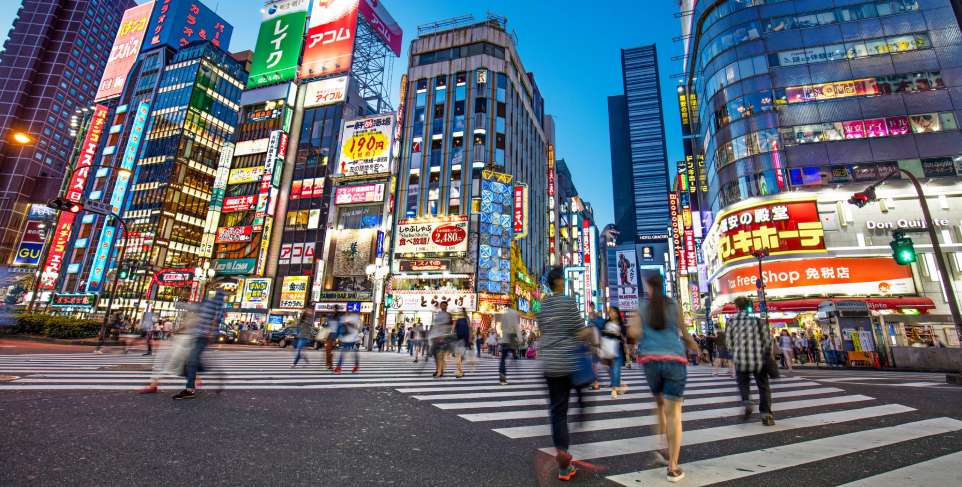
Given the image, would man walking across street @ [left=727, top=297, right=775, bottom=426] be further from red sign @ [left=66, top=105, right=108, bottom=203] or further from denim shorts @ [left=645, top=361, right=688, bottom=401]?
red sign @ [left=66, top=105, right=108, bottom=203]

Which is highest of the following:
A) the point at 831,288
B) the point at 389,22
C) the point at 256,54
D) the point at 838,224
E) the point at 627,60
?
→ the point at 627,60

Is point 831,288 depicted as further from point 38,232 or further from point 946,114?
point 38,232

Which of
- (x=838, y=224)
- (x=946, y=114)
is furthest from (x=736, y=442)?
(x=946, y=114)

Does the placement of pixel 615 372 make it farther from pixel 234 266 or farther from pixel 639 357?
pixel 234 266

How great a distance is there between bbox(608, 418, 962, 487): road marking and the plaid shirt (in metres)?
1.23

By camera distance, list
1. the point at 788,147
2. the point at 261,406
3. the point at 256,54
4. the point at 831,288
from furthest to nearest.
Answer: the point at 256,54 < the point at 788,147 < the point at 831,288 < the point at 261,406

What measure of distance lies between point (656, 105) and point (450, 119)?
157 metres

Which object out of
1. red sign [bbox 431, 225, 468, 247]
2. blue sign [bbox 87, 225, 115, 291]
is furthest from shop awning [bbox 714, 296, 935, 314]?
blue sign [bbox 87, 225, 115, 291]

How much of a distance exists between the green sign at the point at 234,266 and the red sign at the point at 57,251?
2108 cm

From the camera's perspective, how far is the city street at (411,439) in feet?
9.81

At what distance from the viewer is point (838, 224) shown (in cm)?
2583

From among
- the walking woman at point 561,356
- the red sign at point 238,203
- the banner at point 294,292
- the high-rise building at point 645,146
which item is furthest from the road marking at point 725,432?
the high-rise building at point 645,146

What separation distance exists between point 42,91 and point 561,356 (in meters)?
137

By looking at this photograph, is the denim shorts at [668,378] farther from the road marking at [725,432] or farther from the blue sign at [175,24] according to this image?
the blue sign at [175,24]
